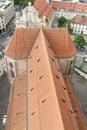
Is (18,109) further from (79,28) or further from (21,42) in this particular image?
(79,28)

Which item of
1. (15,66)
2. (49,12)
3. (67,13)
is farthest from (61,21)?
(15,66)

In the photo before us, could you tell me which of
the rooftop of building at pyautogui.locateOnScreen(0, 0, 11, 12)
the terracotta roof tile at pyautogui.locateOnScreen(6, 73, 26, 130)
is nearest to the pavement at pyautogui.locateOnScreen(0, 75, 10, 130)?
the terracotta roof tile at pyautogui.locateOnScreen(6, 73, 26, 130)

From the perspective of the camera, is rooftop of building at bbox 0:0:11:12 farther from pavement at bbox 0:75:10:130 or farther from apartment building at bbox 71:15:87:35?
pavement at bbox 0:75:10:130

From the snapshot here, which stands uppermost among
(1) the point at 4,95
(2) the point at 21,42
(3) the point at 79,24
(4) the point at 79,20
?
(4) the point at 79,20

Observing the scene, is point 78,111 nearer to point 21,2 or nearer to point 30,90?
point 30,90

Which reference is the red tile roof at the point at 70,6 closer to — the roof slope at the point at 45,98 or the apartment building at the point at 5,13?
the apartment building at the point at 5,13

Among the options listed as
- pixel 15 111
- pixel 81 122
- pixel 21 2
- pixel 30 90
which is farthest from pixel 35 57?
pixel 21 2
